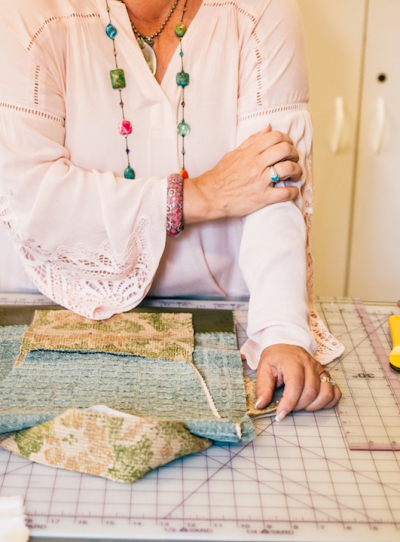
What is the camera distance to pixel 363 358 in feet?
3.02

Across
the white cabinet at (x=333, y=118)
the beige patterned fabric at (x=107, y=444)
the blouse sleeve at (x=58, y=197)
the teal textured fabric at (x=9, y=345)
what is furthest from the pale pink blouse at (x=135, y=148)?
the white cabinet at (x=333, y=118)

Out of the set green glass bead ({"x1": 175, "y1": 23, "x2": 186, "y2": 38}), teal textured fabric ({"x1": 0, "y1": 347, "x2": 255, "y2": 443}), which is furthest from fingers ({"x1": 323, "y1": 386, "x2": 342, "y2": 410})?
green glass bead ({"x1": 175, "y1": 23, "x2": 186, "y2": 38})

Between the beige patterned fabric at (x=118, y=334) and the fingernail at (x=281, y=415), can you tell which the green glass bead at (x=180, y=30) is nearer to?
the beige patterned fabric at (x=118, y=334)

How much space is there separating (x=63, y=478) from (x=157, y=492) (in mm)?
118

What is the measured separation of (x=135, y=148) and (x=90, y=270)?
0.25 m

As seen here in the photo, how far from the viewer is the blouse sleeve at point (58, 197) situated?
2.98ft

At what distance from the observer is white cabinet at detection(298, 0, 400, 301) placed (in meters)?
1.91

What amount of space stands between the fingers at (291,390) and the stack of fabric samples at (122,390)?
0.06ft

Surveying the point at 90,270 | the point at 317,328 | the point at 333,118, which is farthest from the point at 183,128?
the point at 333,118

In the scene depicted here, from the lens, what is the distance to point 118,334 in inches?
36.3

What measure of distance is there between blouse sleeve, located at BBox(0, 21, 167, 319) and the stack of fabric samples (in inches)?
4.1

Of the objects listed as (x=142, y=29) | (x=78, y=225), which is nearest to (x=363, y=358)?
(x=78, y=225)

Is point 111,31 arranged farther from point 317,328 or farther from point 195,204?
point 317,328

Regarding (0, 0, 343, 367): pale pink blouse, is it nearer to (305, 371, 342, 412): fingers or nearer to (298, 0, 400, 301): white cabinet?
(305, 371, 342, 412): fingers
